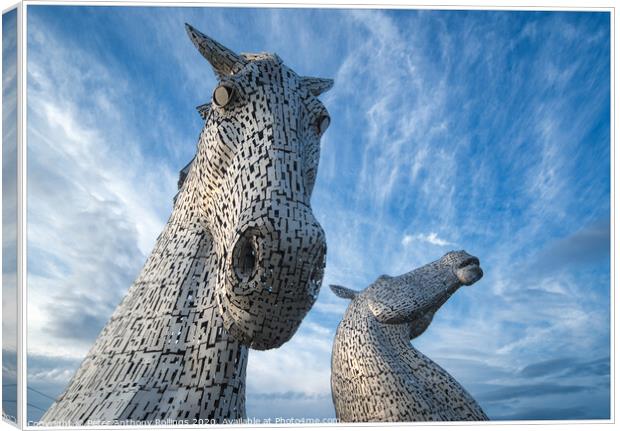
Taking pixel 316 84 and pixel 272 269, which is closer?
pixel 272 269

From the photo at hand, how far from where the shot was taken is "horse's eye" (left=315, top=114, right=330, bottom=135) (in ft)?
7.34

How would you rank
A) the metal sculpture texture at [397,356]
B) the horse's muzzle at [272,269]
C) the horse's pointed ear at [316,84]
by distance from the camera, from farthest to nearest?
the metal sculpture texture at [397,356] < the horse's pointed ear at [316,84] < the horse's muzzle at [272,269]

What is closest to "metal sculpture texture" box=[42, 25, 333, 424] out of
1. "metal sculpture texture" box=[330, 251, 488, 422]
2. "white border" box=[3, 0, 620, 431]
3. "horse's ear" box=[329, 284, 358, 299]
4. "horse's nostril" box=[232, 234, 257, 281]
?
"horse's nostril" box=[232, 234, 257, 281]

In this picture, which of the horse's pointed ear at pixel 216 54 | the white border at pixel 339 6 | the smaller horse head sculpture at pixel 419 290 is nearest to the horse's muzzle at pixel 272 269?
the horse's pointed ear at pixel 216 54

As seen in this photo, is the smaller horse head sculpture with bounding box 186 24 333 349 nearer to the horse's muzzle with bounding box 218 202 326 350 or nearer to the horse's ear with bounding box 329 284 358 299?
the horse's muzzle with bounding box 218 202 326 350

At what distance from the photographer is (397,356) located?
16.1ft

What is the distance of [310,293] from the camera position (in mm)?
1741

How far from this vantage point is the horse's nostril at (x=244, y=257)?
167 cm

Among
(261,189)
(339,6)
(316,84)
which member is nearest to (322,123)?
(316,84)

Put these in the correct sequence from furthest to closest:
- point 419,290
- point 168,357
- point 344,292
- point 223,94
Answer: point 344,292 → point 419,290 → point 223,94 → point 168,357

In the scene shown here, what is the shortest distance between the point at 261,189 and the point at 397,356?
11.5 ft

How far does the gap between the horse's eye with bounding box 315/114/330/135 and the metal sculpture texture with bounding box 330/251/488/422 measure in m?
2.92

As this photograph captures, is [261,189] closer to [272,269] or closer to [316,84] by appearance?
[272,269]

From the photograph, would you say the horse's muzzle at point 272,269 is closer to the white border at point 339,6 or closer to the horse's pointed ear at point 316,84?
the horse's pointed ear at point 316,84
